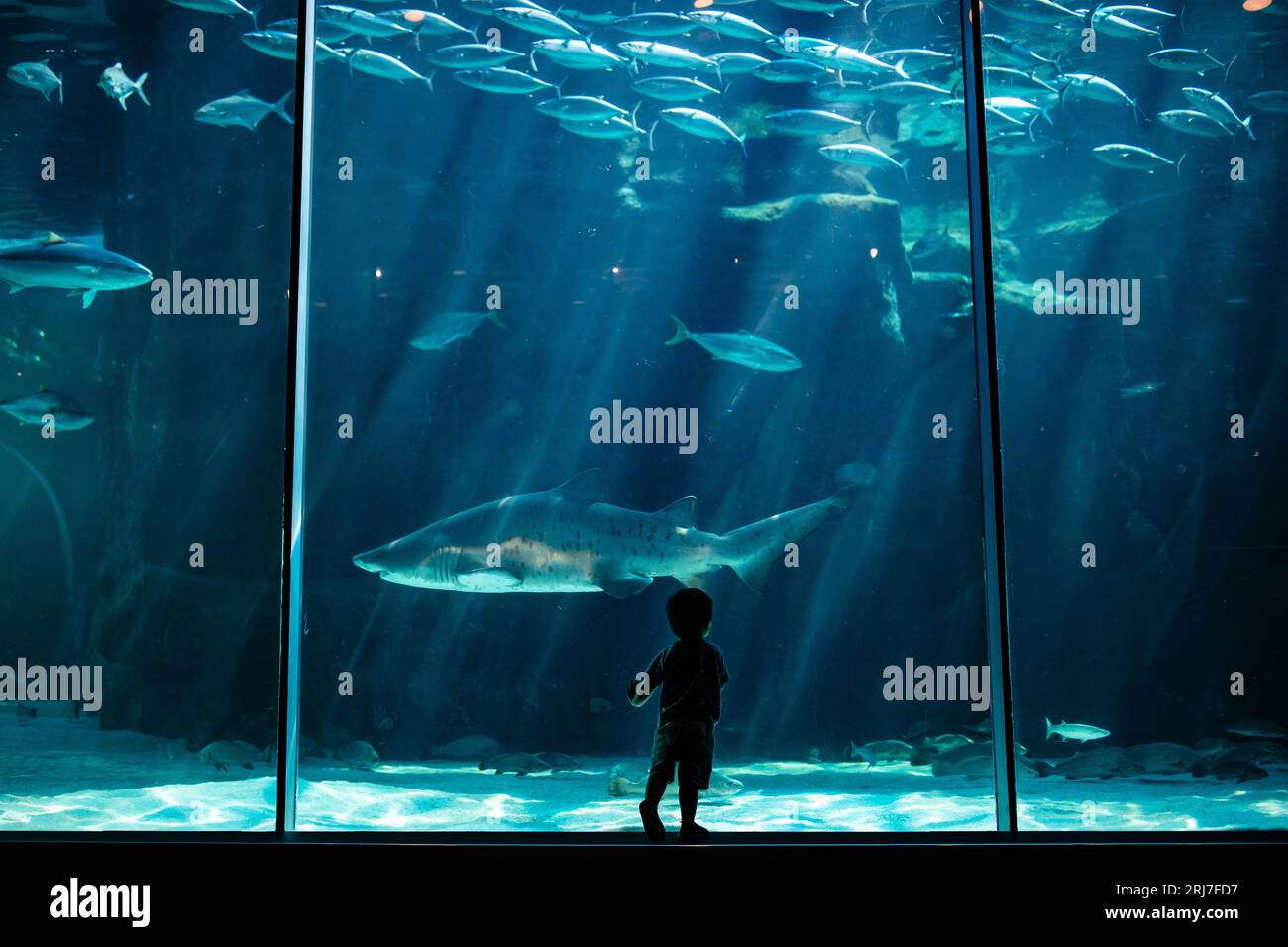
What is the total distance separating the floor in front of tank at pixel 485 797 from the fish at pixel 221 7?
586cm

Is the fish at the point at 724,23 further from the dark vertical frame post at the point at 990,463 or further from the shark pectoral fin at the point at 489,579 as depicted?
the shark pectoral fin at the point at 489,579

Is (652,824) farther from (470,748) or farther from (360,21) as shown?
(360,21)

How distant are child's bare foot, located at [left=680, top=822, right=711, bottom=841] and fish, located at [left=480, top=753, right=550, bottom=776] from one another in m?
4.25

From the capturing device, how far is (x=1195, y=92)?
7551 mm

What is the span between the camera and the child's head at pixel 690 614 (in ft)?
10.6

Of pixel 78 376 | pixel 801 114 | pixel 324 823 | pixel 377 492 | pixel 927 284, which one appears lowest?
pixel 324 823

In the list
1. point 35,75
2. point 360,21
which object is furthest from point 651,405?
point 35,75

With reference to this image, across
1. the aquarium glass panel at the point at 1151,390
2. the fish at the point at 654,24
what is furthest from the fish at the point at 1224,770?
the fish at the point at 654,24

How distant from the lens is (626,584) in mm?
5566
